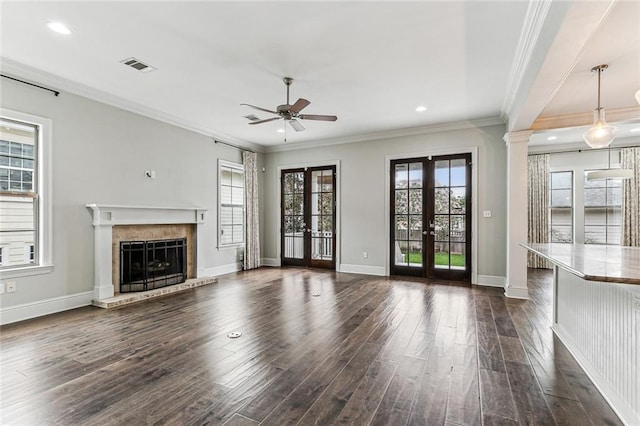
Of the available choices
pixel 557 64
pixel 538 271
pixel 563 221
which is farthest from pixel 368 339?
pixel 563 221

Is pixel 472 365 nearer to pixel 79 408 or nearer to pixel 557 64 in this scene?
pixel 557 64

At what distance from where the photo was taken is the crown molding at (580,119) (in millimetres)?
4523

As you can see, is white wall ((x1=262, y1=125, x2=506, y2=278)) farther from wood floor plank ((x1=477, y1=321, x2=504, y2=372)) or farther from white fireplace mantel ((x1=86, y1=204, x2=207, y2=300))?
white fireplace mantel ((x1=86, y1=204, x2=207, y2=300))

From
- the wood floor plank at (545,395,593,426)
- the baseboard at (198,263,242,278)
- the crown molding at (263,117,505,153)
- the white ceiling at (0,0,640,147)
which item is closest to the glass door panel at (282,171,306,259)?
the crown molding at (263,117,505,153)

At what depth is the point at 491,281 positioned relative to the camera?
558 cm

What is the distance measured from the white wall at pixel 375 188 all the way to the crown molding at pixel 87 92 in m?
2.34

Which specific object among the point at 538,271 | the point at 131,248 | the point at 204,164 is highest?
the point at 204,164

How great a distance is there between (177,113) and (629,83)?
6.37 metres

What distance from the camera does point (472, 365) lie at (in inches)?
102

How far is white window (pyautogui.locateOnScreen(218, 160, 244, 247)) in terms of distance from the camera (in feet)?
21.9

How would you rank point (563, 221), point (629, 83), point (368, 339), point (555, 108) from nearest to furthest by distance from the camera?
1. point (368, 339)
2. point (629, 83)
3. point (555, 108)
4. point (563, 221)

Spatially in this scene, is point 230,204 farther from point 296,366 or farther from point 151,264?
point 296,366

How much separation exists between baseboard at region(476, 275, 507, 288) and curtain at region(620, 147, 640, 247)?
3523 mm

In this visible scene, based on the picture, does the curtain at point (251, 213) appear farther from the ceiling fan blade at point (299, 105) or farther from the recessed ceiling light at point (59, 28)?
the recessed ceiling light at point (59, 28)
